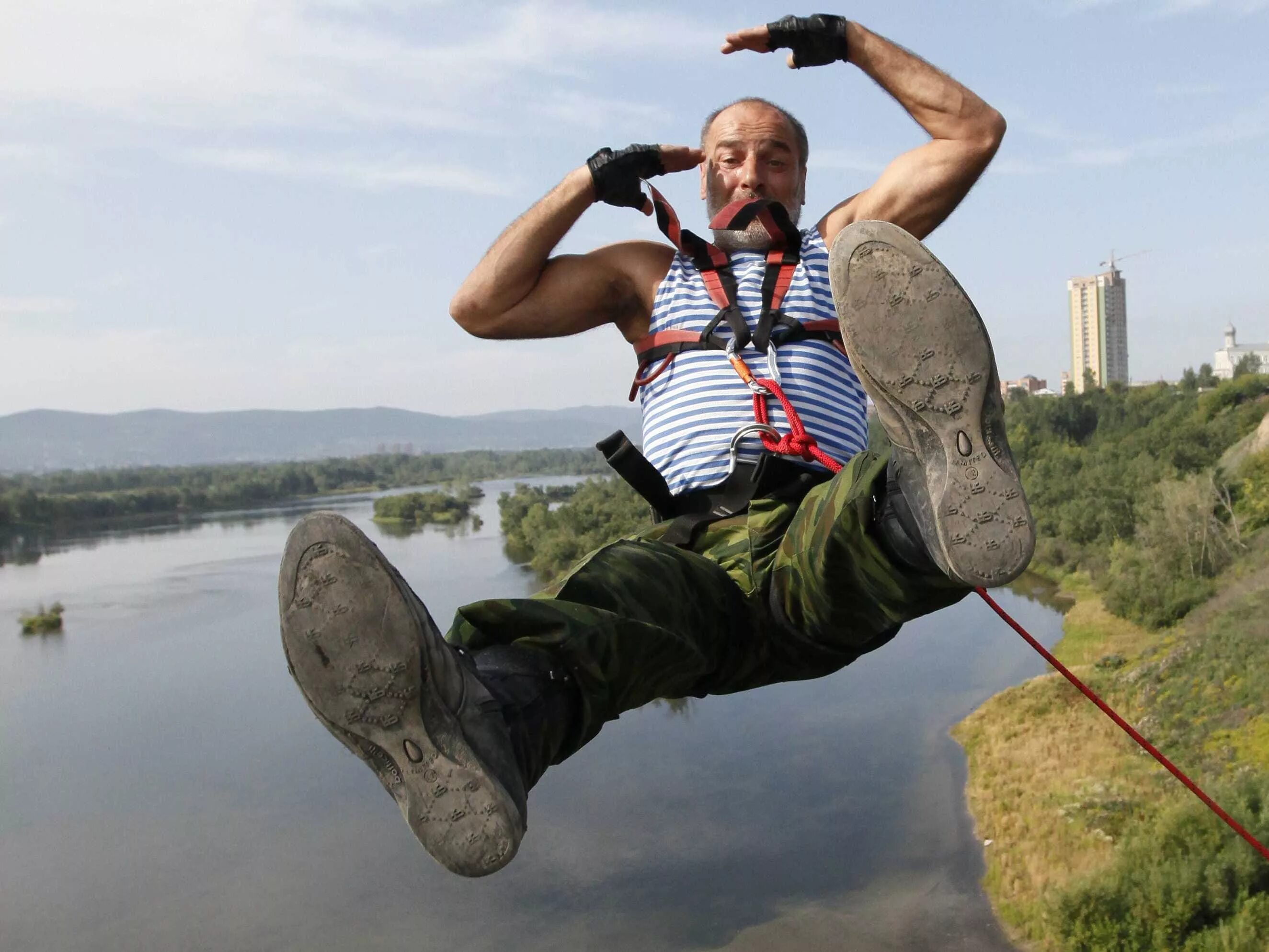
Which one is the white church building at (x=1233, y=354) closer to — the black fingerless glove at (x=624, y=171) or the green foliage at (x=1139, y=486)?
the green foliage at (x=1139, y=486)

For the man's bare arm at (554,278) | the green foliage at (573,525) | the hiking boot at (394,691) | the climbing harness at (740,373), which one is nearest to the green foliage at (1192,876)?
the climbing harness at (740,373)

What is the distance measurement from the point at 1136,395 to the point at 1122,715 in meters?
20.5

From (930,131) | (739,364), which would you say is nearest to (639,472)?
(739,364)

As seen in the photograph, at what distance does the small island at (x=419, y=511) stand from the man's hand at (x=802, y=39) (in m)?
37.6

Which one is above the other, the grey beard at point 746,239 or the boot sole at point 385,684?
the grey beard at point 746,239

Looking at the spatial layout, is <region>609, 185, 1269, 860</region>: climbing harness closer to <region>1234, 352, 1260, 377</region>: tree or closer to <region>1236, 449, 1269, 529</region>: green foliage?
<region>1236, 449, 1269, 529</region>: green foliage

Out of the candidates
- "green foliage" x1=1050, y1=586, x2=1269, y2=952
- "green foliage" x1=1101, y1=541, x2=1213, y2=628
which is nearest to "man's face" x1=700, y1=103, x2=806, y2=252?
"green foliage" x1=1050, y1=586, x2=1269, y2=952

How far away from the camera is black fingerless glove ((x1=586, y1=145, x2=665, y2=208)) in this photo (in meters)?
1.90

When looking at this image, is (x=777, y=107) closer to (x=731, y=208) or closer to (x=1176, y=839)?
(x=731, y=208)

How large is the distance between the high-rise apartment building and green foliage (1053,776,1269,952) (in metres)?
45.7

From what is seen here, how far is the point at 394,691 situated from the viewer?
4.09 ft

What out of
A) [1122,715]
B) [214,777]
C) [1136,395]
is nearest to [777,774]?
[1122,715]

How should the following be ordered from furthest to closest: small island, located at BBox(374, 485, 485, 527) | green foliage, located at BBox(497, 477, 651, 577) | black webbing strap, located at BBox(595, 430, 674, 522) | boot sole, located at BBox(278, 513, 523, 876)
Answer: small island, located at BBox(374, 485, 485, 527)
green foliage, located at BBox(497, 477, 651, 577)
black webbing strap, located at BBox(595, 430, 674, 522)
boot sole, located at BBox(278, 513, 523, 876)

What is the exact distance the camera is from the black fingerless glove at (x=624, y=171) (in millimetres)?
1900
